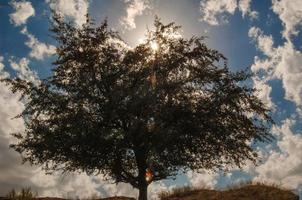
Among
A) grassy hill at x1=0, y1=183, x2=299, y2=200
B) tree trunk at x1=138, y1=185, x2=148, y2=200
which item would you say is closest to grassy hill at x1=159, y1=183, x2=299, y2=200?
grassy hill at x1=0, y1=183, x2=299, y2=200

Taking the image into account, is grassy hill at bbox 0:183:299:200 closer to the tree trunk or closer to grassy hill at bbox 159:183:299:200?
grassy hill at bbox 159:183:299:200

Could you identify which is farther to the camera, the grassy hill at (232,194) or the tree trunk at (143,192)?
the grassy hill at (232,194)

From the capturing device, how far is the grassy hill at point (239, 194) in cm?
2727

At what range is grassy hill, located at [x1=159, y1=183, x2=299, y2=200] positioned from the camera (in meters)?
27.3

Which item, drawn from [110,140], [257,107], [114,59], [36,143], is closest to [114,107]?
[110,140]

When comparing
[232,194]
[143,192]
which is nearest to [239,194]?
[232,194]

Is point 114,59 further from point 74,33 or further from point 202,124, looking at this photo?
point 202,124

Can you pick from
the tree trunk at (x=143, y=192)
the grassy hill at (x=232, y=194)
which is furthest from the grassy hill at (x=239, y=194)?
the tree trunk at (x=143, y=192)

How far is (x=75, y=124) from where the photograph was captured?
832 inches

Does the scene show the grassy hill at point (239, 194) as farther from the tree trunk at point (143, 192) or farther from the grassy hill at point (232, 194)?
the tree trunk at point (143, 192)

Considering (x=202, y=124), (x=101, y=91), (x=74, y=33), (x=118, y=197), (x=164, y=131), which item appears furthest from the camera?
(x=118, y=197)

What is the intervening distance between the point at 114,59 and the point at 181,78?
3.99 meters

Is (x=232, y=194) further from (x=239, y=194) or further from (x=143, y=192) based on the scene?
(x=143, y=192)

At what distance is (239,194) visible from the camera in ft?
91.3
